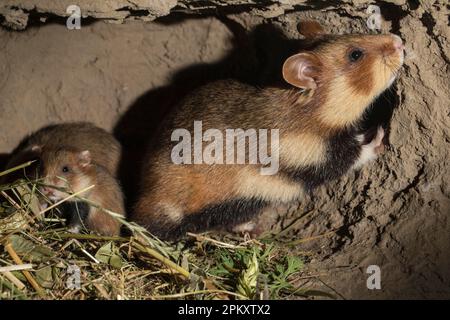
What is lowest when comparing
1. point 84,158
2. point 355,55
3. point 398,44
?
point 84,158

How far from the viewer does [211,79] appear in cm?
698

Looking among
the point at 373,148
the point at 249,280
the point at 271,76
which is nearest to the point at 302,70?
the point at 373,148

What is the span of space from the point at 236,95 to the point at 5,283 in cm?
266

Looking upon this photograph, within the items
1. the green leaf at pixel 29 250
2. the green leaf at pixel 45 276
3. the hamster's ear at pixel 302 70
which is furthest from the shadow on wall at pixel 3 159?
the hamster's ear at pixel 302 70

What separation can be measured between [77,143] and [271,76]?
90.6 inches

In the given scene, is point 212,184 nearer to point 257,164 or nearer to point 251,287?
point 257,164

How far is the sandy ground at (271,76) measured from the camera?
4793 mm

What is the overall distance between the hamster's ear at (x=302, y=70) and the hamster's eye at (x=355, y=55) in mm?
306

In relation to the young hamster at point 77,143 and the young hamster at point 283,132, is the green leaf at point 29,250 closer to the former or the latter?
the young hamster at point 283,132

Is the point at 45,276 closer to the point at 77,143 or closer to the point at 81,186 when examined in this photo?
the point at 81,186

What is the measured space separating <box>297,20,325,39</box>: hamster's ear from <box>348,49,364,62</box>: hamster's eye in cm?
49

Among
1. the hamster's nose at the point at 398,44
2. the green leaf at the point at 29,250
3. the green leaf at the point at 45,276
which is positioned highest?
the hamster's nose at the point at 398,44

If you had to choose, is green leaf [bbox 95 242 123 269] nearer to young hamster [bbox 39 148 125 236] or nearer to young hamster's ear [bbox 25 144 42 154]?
young hamster [bbox 39 148 125 236]
